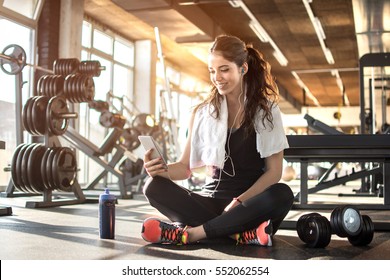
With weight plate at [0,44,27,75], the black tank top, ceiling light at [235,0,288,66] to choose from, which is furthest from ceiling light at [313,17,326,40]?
the black tank top

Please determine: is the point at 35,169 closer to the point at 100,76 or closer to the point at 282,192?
the point at 282,192

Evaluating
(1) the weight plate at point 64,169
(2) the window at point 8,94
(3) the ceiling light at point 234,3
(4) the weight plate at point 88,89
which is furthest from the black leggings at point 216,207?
(3) the ceiling light at point 234,3

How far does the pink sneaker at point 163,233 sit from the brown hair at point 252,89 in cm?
44

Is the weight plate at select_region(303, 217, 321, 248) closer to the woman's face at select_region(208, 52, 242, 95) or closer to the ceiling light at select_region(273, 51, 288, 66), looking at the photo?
the woman's face at select_region(208, 52, 242, 95)

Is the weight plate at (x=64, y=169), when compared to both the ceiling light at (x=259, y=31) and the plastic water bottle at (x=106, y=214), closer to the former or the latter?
the plastic water bottle at (x=106, y=214)

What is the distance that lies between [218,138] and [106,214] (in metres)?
0.51

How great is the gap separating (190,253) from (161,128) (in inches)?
204

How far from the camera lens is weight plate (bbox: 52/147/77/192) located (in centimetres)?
367

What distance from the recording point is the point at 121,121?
5.41m

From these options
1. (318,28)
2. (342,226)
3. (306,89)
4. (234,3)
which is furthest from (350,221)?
(306,89)

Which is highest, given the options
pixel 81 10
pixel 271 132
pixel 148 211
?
pixel 81 10

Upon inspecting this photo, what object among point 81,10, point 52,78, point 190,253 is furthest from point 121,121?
point 190,253
